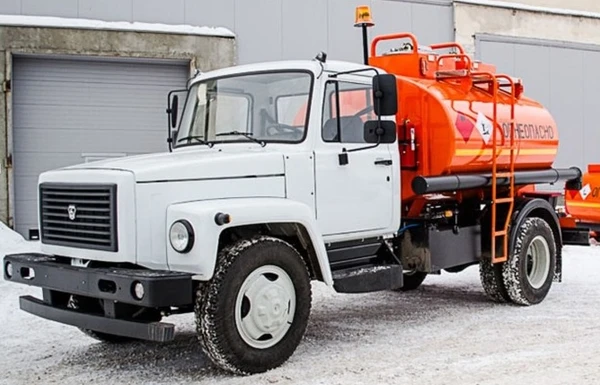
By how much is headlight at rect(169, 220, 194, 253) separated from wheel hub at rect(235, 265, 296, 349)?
0.53 metres

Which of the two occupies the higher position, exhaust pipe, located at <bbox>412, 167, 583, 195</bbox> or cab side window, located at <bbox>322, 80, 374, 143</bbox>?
cab side window, located at <bbox>322, 80, 374, 143</bbox>

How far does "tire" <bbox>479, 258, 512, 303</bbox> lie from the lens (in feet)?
29.9

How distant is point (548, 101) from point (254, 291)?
14.7 meters

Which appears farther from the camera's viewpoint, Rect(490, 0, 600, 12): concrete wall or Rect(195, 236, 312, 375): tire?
Rect(490, 0, 600, 12): concrete wall

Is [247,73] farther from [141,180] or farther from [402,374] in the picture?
[402,374]

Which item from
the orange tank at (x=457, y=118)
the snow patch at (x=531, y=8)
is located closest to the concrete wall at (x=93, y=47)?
the snow patch at (x=531, y=8)

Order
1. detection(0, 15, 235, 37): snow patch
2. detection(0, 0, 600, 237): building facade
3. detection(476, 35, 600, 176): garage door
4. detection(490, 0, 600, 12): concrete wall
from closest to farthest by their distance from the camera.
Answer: detection(0, 15, 235, 37): snow patch
detection(0, 0, 600, 237): building facade
detection(476, 35, 600, 176): garage door
detection(490, 0, 600, 12): concrete wall

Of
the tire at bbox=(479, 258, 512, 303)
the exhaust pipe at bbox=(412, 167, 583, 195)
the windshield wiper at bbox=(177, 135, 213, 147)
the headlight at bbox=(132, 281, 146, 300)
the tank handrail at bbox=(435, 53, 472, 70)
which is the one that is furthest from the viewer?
the tire at bbox=(479, 258, 512, 303)

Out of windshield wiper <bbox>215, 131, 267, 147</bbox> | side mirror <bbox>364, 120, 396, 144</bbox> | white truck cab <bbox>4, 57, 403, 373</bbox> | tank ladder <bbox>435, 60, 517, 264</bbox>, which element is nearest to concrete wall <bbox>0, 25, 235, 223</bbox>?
tank ladder <bbox>435, 60, 517, 264</bbox>

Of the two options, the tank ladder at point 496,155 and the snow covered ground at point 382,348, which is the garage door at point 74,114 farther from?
the tank ladder at point 496,155

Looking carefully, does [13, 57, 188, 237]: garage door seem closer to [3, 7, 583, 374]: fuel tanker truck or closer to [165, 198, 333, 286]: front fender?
[3, 7, 583, 374]: fuel tanker truck

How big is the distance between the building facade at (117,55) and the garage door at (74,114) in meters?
0.02

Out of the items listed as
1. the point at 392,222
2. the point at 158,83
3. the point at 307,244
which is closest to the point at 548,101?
the point at 158,83

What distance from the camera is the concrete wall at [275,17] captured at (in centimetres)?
1445
